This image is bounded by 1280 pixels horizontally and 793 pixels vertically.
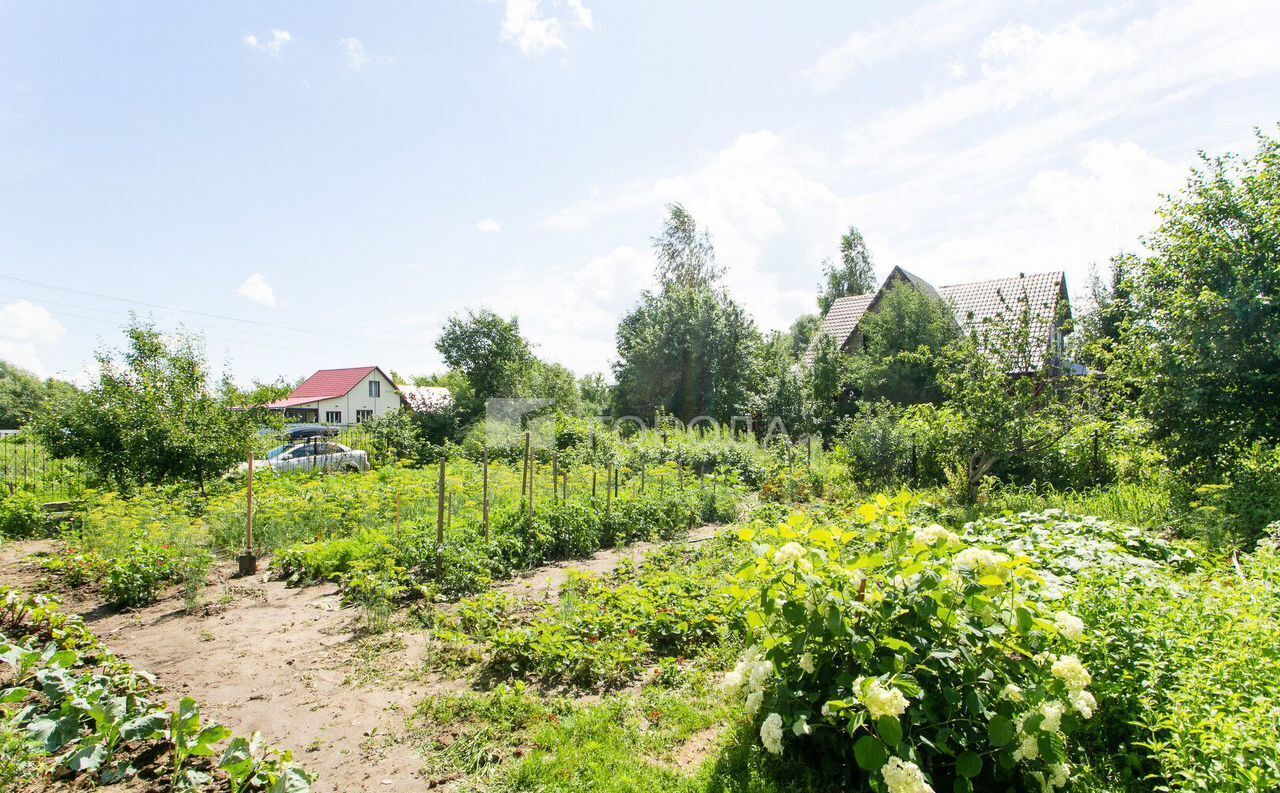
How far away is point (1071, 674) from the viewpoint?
2.49 metres

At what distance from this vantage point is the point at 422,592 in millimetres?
6234

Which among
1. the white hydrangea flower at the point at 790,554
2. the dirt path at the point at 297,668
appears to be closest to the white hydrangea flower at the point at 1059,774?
the white hydrangea flower at the point at 790,554

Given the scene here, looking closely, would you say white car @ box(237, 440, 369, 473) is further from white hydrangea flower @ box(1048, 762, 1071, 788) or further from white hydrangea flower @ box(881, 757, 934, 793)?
white hydrangea flower @ box(1048, 762, 1071, 788)

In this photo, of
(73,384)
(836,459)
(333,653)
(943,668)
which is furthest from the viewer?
(836,459)

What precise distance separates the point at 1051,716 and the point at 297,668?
4.90 metres

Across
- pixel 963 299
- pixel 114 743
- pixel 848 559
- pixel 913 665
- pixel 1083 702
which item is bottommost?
pixel 114 743

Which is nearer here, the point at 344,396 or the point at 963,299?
the point at 963,299

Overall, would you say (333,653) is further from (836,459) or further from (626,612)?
(836,459)

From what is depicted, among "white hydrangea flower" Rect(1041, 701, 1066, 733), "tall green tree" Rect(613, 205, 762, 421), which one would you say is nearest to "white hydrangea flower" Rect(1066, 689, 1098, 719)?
"white hydrangea flower" Rect(1041, 701, 1066, 733)

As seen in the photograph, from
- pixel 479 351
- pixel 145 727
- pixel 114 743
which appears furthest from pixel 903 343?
pixel 114 743

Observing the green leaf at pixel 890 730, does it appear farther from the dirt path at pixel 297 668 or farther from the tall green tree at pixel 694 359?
the tall green tree at pixel 694 359

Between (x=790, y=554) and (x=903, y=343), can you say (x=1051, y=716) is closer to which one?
(x=790, y=554)

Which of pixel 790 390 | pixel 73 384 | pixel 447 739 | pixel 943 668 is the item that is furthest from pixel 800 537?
pixel 790 390

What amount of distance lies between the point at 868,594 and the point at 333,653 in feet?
14.0
